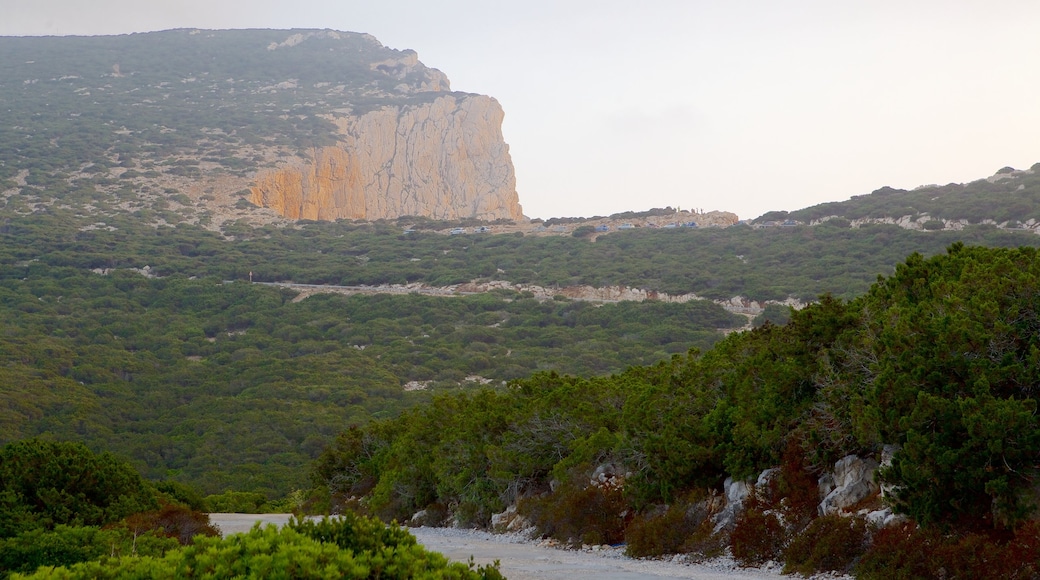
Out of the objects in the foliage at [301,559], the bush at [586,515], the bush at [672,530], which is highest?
the foliage at [301,559]

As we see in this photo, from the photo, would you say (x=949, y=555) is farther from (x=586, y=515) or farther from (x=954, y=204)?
(x=954, y=204)

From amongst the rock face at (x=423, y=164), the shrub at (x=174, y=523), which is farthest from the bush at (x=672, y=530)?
the rock face at (x=423, y=164)

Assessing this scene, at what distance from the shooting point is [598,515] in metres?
13.6

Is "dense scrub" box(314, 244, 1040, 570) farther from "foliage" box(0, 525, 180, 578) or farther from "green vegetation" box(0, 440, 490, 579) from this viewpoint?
"foliage" box(0, 525, 180, 578)

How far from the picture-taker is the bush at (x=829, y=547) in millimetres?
9570

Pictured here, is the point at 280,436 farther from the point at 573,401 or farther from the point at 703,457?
the point at 703,457

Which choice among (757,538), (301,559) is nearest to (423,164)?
(757,538)

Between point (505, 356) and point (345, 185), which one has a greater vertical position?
point (345, 185)

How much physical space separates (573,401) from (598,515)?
3.96m

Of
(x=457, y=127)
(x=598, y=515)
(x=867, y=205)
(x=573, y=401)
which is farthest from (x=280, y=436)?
(x=457, y=127)

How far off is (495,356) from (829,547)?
103 feet

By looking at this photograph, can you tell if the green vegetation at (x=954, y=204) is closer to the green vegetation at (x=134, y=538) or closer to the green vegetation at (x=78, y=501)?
the green vegetation at (x=78, y=501)

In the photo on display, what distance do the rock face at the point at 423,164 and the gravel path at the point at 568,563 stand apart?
79486 millimetres

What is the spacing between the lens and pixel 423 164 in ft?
349
